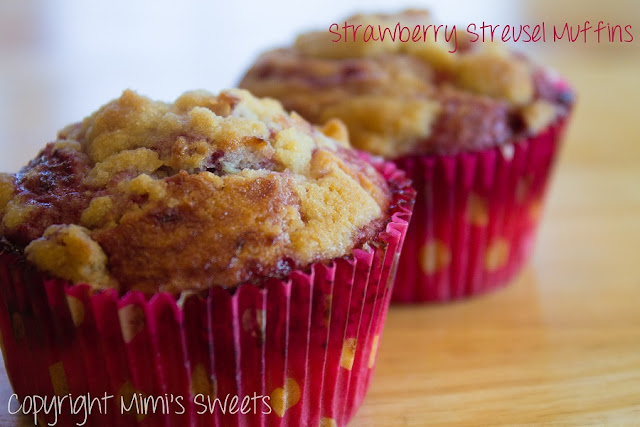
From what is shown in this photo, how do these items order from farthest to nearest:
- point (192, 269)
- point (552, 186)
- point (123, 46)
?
point (123, 46), point (552, 186), point (192, 269)

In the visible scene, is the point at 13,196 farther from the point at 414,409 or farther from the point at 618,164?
the point at 618,164

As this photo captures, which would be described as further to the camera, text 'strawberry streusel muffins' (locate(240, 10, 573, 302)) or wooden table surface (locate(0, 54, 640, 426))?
text 'strawberry streusel muffins' (locate(240, 10, 573, 302))

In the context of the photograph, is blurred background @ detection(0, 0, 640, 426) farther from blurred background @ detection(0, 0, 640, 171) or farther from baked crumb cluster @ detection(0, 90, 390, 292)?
baked crumb cluster @ detection(0, 90, 390, 292)

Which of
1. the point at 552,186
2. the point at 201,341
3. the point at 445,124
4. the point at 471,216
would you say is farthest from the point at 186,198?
the point at 552,186

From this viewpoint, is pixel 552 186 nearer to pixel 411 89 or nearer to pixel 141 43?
pixel 411 89

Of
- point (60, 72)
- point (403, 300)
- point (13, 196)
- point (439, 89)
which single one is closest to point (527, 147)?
point (439, 89)

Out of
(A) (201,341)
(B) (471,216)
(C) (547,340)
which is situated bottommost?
(C) (547,340)

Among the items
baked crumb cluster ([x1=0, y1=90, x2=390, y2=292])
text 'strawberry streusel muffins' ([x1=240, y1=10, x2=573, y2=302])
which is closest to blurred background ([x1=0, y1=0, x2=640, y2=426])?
text 'strawberry streusel muffins' ([x1=240, y1=10, x2=573, y2=302])
